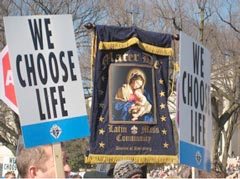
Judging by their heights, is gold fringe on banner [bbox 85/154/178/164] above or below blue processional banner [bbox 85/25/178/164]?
below

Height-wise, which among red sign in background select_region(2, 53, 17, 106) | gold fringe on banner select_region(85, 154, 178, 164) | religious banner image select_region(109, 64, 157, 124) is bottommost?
gold fringe on banner select_region(85, 154, 178, 164)

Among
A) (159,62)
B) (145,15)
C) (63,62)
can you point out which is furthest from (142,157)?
(145,15)

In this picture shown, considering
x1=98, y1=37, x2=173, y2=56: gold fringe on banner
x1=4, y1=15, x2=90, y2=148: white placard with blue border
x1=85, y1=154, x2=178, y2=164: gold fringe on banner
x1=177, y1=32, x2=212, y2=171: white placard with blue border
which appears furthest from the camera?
x1=98, y1=37, x2=173, y2=56: gold fringe on banner

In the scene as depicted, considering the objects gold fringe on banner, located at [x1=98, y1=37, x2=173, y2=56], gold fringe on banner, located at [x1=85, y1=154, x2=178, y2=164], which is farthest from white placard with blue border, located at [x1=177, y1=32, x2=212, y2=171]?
gold fringe on banner, located at [x1=98, y1=37, x2=173, y2=56]

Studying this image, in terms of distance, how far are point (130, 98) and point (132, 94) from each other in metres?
0.23

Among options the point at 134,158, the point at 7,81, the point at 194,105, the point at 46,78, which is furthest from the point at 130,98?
the point at 46,78

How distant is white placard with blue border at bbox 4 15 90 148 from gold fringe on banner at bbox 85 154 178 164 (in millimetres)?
5899

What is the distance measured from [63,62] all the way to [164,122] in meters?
6.90

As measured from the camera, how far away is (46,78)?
5.07 m

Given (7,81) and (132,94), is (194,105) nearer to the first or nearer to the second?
(7,81)

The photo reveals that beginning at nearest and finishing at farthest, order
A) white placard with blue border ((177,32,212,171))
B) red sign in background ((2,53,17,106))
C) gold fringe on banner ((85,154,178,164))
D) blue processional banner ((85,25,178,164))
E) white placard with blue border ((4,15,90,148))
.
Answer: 1. white placard with blue border ((4,15,90,148))
2. red sign in background ((2,53,17,106))
3. white placard with blue border ((177,32,212,171))
4. gold fringe on banner ((85,154,178,164))
5. blue processional banner ((85,25,178,164))

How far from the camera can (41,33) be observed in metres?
5.10

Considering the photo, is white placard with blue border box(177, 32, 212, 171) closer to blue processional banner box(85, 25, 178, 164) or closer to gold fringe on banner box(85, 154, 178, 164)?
gold fringe on banner box(85, 154, 178, 164)

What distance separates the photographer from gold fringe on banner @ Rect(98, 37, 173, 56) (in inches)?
461
